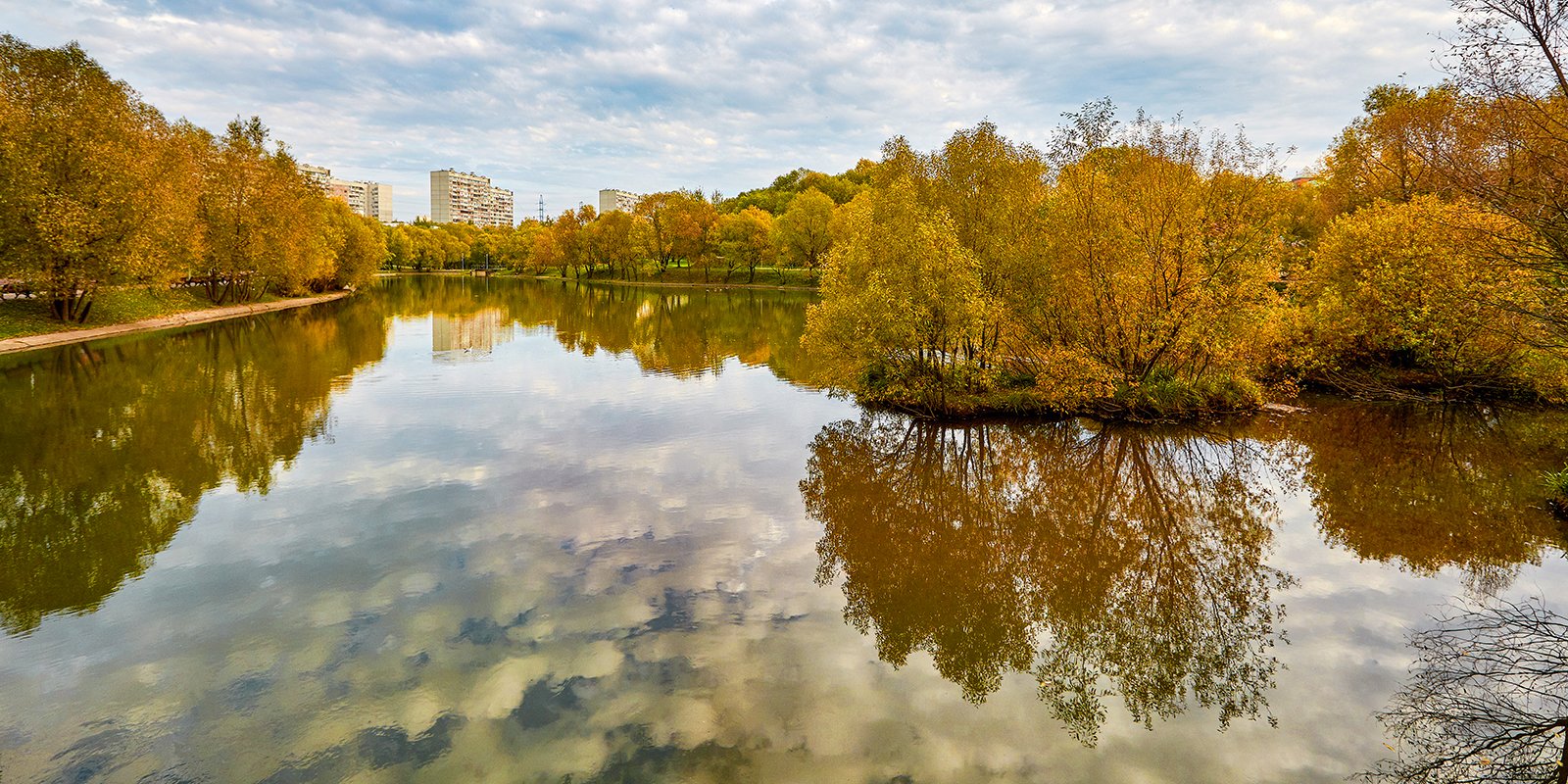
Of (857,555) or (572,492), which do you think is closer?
(857,555)

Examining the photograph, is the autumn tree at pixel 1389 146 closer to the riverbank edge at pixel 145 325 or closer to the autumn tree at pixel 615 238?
the riverbank edge at pixel 145 325

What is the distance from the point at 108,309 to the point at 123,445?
130ft

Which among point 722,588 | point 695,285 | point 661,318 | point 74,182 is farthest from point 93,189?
point 695,285

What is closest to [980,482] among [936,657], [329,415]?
[936,657]

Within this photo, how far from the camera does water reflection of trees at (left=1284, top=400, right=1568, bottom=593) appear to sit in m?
13.4

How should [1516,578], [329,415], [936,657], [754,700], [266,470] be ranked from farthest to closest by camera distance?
A: [329,415] < [266,470] < [1516,578] < [936,657] < [754,700]

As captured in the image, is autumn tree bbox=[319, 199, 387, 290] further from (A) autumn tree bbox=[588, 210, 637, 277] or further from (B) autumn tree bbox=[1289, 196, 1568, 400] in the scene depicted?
(B) autumn tree bbox=[1289, 196, 1568, 400]

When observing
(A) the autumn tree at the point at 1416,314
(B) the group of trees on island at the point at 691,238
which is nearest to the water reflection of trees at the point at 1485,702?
(A) the autumn tree at the point at 1416,314

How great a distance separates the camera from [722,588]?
11406 mm

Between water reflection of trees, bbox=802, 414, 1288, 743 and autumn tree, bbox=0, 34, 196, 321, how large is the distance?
146ft

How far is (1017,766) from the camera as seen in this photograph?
7375 millimetres

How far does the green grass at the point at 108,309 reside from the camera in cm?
3875

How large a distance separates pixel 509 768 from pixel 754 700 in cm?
283

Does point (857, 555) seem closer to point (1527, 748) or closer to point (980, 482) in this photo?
point (980, 482)
